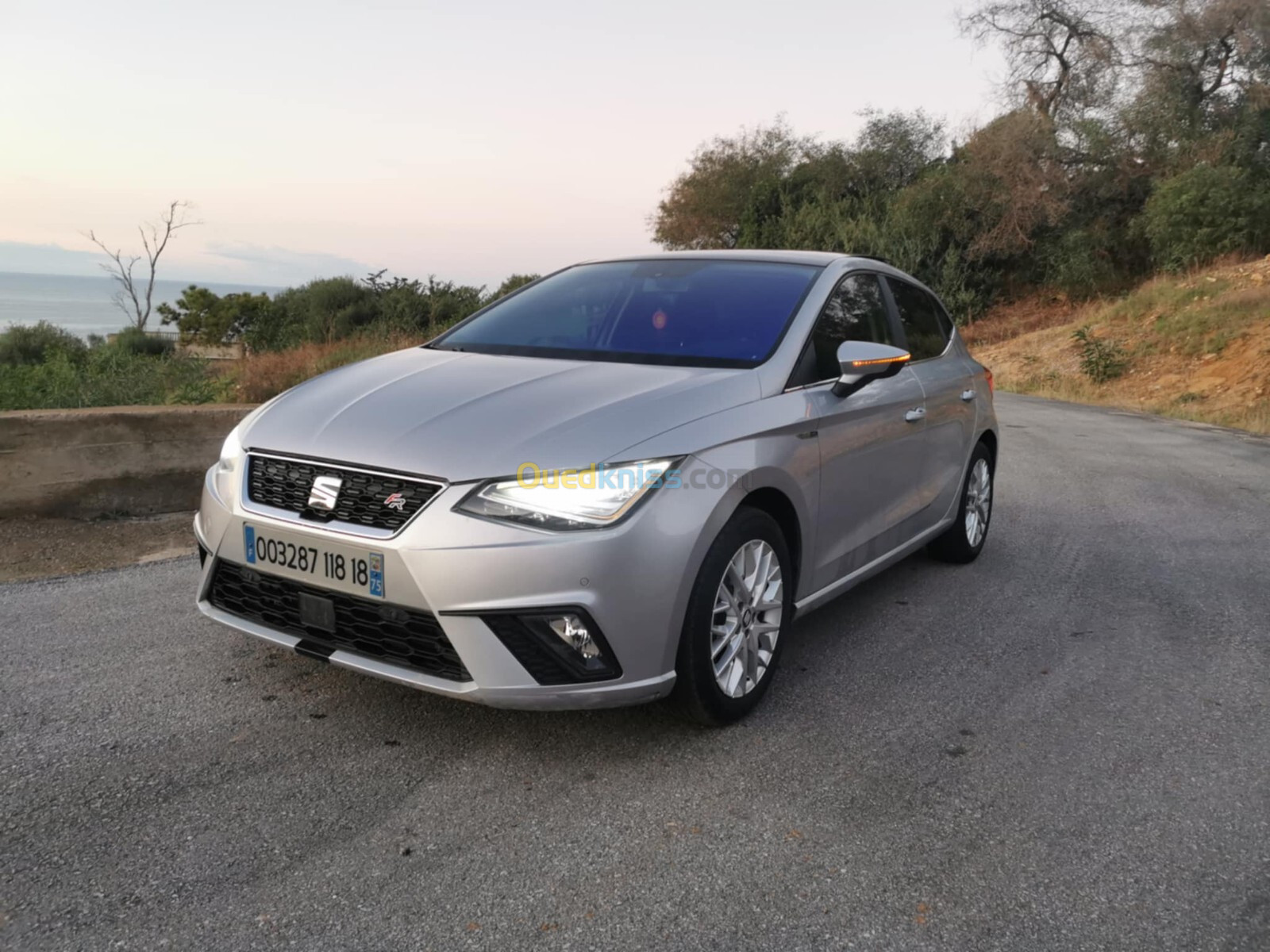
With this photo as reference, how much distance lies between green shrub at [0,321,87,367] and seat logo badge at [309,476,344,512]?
17890 mm

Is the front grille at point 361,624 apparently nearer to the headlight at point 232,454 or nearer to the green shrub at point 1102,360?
the headlight at point 232,454

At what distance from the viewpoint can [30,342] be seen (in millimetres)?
19594

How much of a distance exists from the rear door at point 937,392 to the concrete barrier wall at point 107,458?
398cm

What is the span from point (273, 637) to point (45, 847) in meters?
0.83

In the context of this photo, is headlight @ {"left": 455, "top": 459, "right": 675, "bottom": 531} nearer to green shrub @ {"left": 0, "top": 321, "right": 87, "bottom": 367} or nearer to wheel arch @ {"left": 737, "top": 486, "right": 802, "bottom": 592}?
wheel arch @ {"left": 737, "top": 486, "right": 802, "bottom": 592}

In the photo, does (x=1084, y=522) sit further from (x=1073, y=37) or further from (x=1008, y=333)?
(x=1073, y=37)

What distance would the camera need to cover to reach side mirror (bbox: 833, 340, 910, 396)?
3736 mm

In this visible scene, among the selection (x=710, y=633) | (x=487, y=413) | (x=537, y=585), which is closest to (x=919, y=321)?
(x=710, y=633)

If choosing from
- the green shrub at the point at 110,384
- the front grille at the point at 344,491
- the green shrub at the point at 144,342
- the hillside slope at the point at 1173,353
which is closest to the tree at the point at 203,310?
the green shrub at the point at 144,342

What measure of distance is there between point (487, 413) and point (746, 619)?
1.12m

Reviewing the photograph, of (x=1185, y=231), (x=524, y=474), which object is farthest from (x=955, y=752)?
(x=1185, y=231)

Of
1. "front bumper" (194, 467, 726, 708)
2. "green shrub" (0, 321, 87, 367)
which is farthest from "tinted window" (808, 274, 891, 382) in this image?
"green shrub" (0, 321, 87, 367)

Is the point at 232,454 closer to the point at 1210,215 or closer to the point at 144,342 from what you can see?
the point at 144,342

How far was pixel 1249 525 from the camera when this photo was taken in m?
6.93
